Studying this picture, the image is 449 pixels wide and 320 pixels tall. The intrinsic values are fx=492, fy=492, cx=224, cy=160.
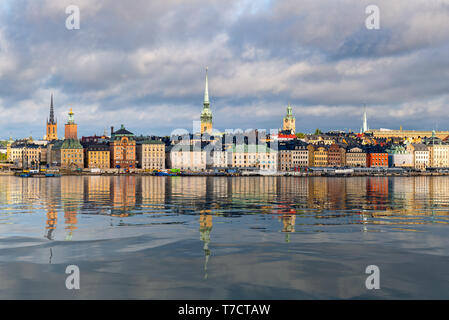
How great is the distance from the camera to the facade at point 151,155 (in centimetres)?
15812

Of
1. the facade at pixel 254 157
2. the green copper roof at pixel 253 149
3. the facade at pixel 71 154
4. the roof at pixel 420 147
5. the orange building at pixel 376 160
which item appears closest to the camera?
the facade at pixel 71 154

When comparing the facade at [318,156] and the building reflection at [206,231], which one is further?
the facade at [318,156]

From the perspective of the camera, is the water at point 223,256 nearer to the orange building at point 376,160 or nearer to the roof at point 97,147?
the roof at point 97,147

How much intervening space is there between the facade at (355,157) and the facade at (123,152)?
237 feet

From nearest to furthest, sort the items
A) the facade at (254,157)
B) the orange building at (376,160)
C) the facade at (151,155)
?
the facade at (151,155) → the facade at (254,157) → the orange building at (376,160)

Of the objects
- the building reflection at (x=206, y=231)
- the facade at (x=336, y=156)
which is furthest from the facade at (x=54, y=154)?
the building reflection at (x=206, y=231)

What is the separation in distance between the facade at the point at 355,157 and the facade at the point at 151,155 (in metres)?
62.8

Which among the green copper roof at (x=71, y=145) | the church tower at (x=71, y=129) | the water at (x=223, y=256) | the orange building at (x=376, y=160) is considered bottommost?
the water at (x=223, y=256)

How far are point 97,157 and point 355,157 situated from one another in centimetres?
8628

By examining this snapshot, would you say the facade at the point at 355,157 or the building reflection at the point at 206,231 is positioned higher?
the facade at the point at 355,157

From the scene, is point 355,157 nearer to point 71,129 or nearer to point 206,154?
point 206,154

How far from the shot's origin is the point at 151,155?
522 ft
